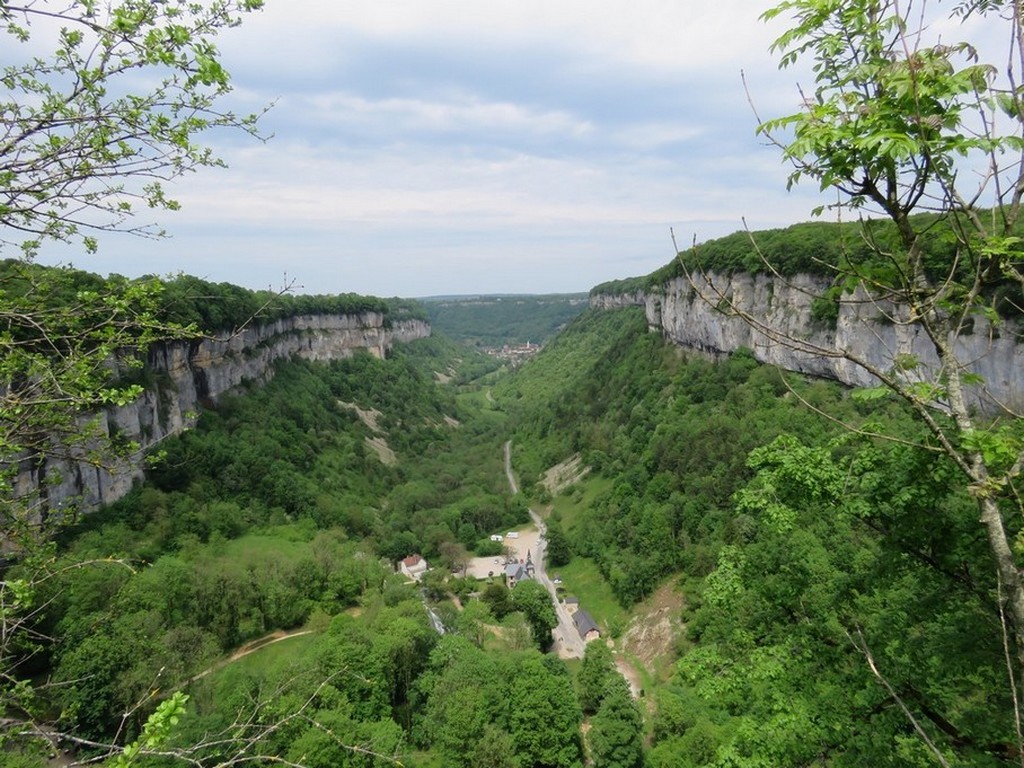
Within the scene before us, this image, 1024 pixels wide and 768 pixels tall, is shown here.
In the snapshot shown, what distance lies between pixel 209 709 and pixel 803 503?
25.8 metres

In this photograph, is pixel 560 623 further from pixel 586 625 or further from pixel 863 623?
pixel 863 623

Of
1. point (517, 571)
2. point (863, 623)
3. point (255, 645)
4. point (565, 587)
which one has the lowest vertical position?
point (565, 587)

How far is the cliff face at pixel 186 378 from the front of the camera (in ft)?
94.9

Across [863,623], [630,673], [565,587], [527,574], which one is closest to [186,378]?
[527,574]

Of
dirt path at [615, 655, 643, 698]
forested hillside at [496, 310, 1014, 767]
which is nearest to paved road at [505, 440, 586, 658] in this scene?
dirt path at [615, 655, 643, 698]

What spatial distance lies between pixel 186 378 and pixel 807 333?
178 feet

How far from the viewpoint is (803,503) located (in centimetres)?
768

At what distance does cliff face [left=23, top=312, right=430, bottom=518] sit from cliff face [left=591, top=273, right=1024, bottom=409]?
33.4ft

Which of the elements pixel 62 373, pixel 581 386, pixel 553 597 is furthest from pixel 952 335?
pixel 581 386

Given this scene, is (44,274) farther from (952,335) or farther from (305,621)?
(305,621)

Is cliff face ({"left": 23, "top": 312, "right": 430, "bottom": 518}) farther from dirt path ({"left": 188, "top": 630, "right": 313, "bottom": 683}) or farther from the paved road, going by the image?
the paved road

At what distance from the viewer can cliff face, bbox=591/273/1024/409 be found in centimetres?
870

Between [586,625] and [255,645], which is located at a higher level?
[255,645]

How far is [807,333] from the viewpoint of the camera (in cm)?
4597
